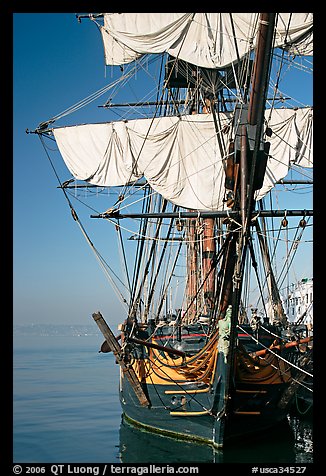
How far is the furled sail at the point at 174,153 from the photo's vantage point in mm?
18516

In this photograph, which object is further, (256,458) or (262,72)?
(256,458)

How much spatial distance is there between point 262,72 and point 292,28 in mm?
10607

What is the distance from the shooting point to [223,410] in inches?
489

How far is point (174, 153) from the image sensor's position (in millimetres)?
19328

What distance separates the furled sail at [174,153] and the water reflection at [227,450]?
7.22 meters

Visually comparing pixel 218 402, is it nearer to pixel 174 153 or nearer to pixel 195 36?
pixel 174 153

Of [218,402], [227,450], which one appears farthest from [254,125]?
[227,450]

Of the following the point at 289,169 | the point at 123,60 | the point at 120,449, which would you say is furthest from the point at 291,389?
the point at 123,60

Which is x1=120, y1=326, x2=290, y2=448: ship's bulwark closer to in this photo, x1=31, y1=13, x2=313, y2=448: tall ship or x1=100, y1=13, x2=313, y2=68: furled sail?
x1=31, y1=13, x2=313, y2=448: tall ship

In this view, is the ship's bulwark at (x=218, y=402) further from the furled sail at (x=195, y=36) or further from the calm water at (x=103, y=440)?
the furled sail at (x=195, y=36)

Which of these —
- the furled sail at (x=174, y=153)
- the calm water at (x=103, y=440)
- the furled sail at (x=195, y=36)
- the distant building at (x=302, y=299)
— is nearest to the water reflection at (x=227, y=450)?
the calm water at (x=103, y=440)
